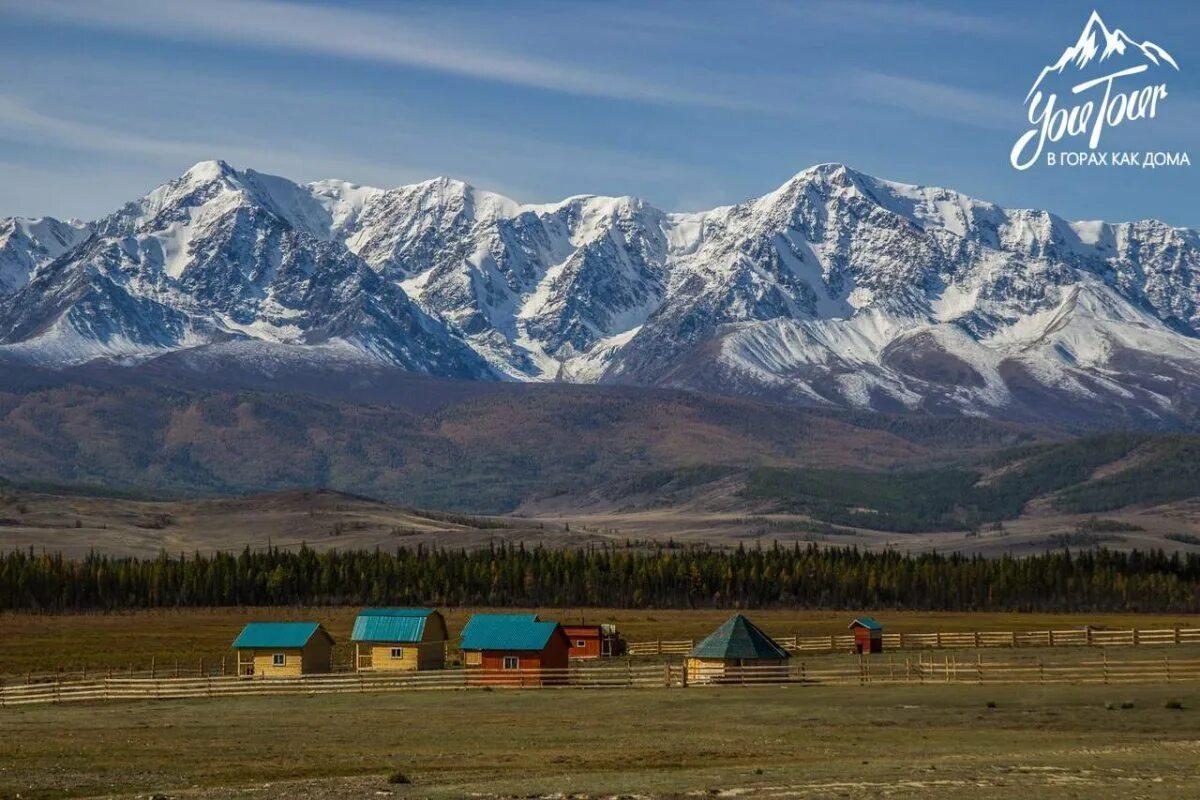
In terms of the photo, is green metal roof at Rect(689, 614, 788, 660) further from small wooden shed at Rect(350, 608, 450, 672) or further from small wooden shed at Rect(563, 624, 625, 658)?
small wooden shed at Rect(563, 624, 625, 658)

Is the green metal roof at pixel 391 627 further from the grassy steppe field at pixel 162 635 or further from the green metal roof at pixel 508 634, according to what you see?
the grassy steppe field at pixel 162 635

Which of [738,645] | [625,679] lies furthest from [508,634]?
[738,645]

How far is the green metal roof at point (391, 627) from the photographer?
424 ft

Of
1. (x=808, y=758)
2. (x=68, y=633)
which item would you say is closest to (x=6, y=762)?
(x=808, y=758)

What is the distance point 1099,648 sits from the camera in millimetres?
128375

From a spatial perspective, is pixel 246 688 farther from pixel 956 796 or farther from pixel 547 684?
pixel 956 796

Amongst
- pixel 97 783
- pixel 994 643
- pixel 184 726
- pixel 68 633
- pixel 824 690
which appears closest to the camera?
pixel 97 783

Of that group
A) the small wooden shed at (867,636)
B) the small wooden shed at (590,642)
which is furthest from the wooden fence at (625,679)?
the small wooden shed at (590,642)

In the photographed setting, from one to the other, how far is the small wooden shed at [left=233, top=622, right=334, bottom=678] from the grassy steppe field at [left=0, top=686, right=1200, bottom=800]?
904 inches

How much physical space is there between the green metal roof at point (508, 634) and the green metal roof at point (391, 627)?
646 cm

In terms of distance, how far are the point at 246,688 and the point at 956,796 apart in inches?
2428

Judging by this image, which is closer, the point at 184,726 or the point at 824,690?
the point at 184,726

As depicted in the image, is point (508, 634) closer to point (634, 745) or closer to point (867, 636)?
point (867, 636)

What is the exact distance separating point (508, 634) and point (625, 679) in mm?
14701
